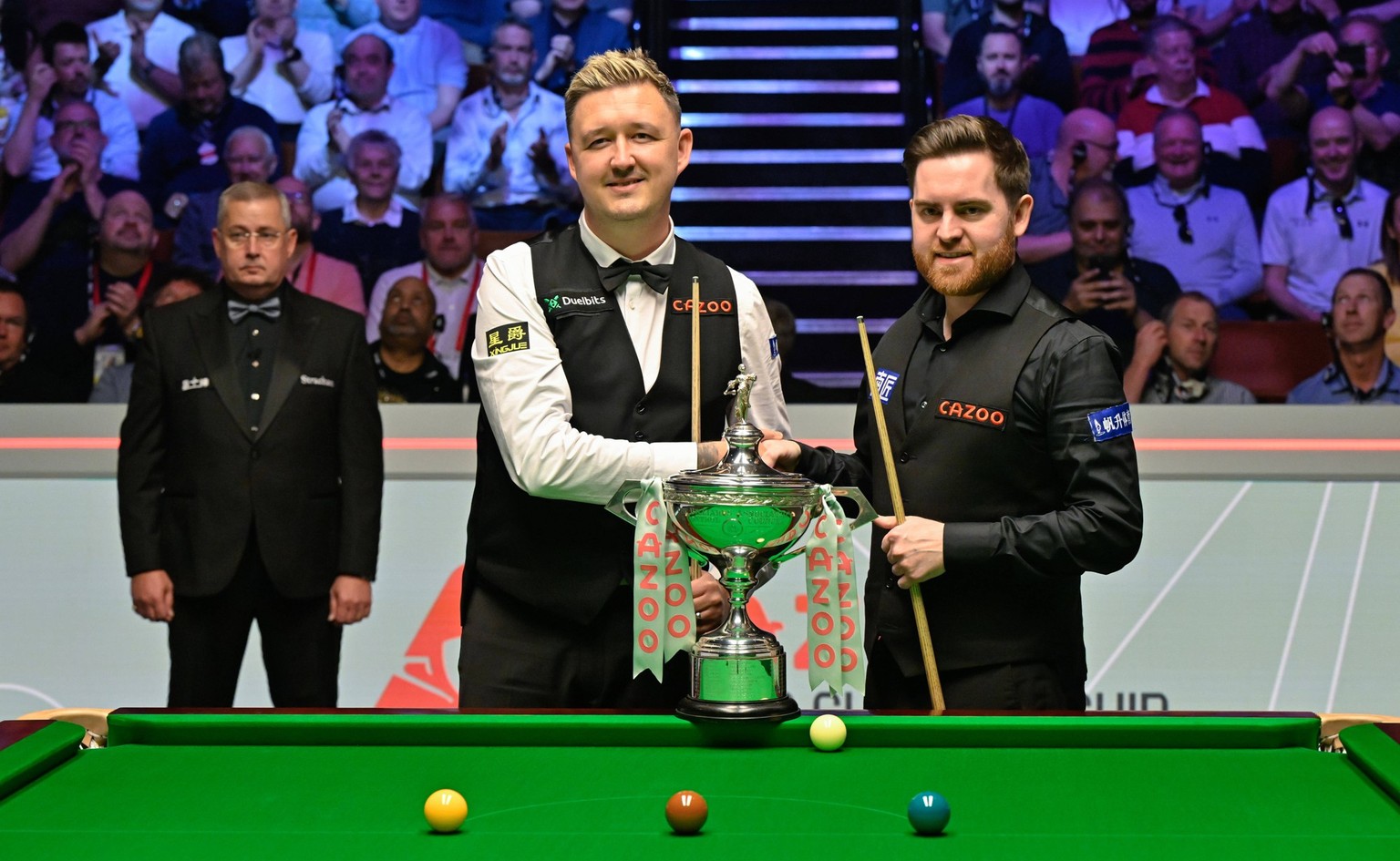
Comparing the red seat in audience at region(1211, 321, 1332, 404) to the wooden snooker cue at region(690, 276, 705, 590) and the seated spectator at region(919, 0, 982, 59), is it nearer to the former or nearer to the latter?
the seated spectator at region(919, 0, 982, 59)

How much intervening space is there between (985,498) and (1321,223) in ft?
15.1

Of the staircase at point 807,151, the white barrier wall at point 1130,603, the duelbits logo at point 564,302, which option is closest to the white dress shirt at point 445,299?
the staircase at point 807,151

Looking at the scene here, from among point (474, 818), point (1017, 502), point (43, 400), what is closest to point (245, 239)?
point (1017, 502)

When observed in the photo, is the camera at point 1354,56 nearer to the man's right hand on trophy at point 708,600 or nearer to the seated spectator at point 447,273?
the seated spectator at point 447,273

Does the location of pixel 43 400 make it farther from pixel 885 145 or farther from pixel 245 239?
pixel 885 145

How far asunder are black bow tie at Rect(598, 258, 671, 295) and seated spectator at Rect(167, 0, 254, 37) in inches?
181

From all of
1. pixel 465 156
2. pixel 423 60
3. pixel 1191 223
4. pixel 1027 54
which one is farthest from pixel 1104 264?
pixel 423 60

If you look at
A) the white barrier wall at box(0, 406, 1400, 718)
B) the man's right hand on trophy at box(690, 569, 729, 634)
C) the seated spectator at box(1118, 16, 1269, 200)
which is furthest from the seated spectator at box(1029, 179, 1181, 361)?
the man's right hand on trophy at box(690, 569, 729, 634)

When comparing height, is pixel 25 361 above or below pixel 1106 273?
below

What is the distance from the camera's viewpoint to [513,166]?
246 inches

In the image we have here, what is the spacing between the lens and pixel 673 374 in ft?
7.45

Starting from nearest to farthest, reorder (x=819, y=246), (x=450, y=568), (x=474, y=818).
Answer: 1. (x=474, y=818)
2. (x=450, y=568)
3. (x=819, y=246)

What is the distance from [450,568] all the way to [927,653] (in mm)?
2386

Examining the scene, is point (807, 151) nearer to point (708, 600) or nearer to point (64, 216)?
point (64, 216)
